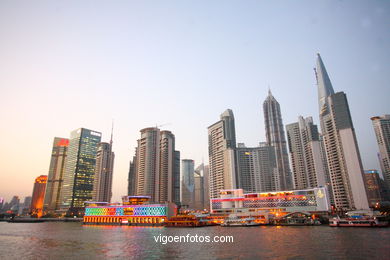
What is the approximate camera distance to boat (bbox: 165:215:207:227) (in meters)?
136

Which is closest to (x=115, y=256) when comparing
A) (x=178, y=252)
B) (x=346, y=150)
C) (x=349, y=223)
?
(x=178, y=252)

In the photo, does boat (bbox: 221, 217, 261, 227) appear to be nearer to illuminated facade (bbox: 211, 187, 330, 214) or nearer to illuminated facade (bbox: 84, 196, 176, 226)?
illuminated facade (bbox: 211, 187, 330, 214)

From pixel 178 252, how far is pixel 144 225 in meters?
105

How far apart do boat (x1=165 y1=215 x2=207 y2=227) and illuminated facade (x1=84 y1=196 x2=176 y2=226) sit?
5.00m

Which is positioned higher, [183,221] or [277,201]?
[277,201]

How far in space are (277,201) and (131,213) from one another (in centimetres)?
9066

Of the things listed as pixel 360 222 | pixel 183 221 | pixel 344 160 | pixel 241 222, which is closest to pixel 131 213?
pixel 183 221

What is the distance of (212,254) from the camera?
4578 centimetres

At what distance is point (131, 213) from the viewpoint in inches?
6088

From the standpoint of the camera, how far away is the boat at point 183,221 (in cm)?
→ 13588

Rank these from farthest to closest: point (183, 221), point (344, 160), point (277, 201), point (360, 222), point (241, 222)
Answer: point (344, 160)
point (277, 201)
point (183, 221)
point (241, 222)
point (360, 222)

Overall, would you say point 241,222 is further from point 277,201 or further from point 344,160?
point 344,160

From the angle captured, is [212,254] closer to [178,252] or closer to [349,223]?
[178,252]

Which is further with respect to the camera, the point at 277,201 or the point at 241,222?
the point at 277,201
